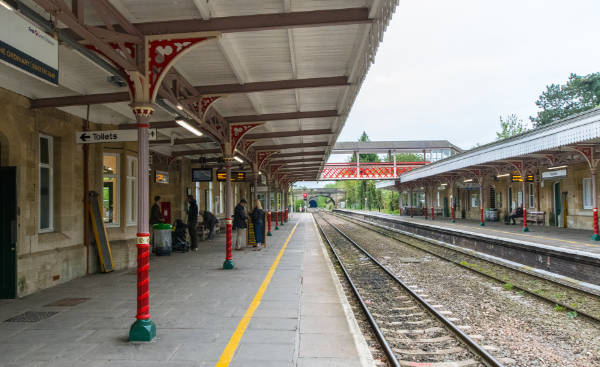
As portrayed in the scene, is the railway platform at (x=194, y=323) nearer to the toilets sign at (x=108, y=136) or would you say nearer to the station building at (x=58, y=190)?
the station building at (x=58, y=190)

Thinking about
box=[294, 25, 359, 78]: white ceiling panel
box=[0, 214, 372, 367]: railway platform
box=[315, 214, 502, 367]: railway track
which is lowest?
box=[315, 214, 502, 367]: railway track

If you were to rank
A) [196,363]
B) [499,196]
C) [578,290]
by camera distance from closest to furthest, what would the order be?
[196,363] < [578,290] < [499,196]

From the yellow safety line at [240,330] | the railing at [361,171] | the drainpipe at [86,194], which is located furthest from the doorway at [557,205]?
the drainpipe at [86,194]

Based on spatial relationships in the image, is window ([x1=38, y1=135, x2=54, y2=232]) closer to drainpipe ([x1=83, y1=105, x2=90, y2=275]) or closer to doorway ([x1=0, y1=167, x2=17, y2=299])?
drainpipe ([x1=83, y1=105, x2=90, y2=275])

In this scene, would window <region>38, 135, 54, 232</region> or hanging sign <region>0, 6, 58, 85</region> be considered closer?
hanging sign <region>0, 6, 58, 85</region>

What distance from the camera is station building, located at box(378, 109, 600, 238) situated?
13.9m

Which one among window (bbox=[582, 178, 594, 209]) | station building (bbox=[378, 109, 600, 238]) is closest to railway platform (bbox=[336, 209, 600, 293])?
station building (bbox=[378, 109, 600, 238])

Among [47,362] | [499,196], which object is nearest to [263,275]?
[47,362]

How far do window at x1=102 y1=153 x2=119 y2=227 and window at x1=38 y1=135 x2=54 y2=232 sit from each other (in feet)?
6.10

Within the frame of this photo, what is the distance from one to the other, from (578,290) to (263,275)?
20.4 ft

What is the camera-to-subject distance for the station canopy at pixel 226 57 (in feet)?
16.1

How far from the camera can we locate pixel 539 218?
22641 millimetres

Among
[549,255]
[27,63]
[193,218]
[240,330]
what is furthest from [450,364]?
[193,218]

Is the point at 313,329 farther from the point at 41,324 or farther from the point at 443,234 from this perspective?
the point at 443,234
